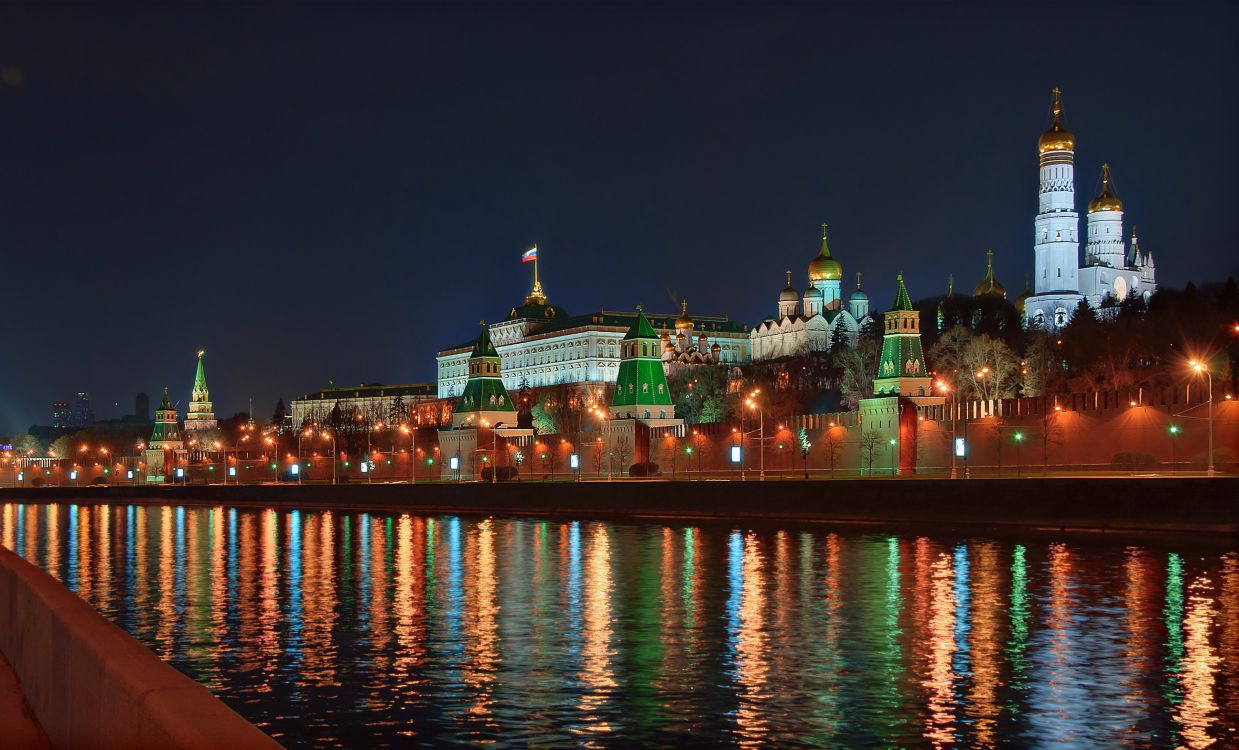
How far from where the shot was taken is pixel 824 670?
17031mm

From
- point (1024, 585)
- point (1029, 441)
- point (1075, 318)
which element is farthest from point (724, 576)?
point (1075, 318)

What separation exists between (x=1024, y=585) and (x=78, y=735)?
800 inches

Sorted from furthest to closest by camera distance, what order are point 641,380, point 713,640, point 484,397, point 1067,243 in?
point 1067,243 < point 484,397 < point 641,380 < point 713,640

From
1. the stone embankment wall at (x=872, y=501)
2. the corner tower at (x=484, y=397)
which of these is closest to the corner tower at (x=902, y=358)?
the stone embankment wall at (x=872, y=501)

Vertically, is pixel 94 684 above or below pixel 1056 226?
below

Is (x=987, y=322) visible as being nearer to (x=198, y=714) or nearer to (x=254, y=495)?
(x=254, y=495)

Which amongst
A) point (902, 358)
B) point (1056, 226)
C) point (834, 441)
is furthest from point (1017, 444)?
point (1056, 226)

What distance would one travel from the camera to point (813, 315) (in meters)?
152

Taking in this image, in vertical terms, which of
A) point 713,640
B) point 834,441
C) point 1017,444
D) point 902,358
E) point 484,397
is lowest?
point 713,640

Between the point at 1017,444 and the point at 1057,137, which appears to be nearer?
the point at 1017,444

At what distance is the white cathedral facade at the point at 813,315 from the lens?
15025 centimetres

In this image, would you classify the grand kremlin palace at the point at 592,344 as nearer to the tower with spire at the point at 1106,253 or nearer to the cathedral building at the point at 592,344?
the cathedral building at the point at 592,344

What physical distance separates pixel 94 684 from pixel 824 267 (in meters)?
150

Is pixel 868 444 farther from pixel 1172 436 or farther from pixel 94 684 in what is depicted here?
pixel 94 684
